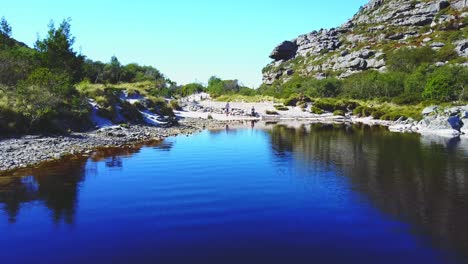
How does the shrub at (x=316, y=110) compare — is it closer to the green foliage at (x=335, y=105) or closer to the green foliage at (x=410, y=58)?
the green foliage at (x=335, y=105)

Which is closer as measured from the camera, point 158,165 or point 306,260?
point 306,260

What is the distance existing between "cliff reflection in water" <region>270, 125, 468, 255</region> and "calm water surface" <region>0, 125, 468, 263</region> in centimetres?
9

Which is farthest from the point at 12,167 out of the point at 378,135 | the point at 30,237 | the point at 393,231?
the point at 378,135

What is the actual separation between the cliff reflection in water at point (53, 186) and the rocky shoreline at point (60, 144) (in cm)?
165

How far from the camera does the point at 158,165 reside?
34.0 meters

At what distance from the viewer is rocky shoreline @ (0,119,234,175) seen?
104 ft

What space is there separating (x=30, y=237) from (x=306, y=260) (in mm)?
11269

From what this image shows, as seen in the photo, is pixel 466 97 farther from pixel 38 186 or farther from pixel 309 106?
pixel 38 186

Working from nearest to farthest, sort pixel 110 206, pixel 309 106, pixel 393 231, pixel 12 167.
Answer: pixel 393 231, pixel 110 206, pixel 12 167, pixel 309 106

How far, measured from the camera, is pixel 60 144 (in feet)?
129

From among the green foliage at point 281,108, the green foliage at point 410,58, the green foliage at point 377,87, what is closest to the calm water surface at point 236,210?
the green foliage at point 281,108

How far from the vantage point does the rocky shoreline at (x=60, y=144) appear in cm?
3160

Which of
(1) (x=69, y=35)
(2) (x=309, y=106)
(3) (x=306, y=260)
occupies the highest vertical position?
(1) (x=69, y=35)

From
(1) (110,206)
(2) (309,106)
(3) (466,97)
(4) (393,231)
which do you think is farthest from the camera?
(2) (309,106)
